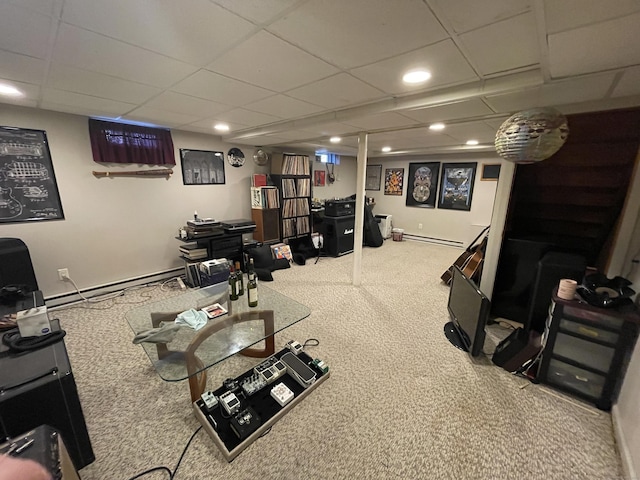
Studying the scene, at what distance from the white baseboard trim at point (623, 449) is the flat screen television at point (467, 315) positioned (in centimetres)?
70

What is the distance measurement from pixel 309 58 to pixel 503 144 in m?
1.16

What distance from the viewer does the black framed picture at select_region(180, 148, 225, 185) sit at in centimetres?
333

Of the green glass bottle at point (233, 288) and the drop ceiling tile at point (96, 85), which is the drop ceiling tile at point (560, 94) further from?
the drop ceiling tile at point (96, 85)

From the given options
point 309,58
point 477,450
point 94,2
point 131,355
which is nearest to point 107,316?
point 131,355

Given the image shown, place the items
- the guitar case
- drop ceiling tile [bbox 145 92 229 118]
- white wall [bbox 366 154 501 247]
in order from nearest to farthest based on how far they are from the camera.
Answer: drop ceiling tile [bbox 145 92 229 118]
white wall [bbox 366 154 501 247]
the guitar case

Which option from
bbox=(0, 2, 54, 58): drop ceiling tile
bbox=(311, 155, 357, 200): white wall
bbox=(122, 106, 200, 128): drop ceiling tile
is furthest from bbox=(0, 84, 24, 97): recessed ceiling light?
bbox=(311, 155, 357, 200): white wall

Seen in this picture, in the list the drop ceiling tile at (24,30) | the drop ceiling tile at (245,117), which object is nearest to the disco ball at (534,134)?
the drop ceiling tile at (245,117)

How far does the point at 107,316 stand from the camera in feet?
8.04

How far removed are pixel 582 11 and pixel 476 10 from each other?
338 mm

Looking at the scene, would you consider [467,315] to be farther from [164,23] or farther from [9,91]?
[9,91]

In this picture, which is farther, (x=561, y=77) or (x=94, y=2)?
(x=561, y=77)

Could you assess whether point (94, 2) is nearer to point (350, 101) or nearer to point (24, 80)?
point (24, 80)

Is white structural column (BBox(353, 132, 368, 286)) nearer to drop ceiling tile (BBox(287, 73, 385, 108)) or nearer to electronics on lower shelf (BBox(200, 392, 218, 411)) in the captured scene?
drop ceiling tile (BBox(287, 73, 385, 108))

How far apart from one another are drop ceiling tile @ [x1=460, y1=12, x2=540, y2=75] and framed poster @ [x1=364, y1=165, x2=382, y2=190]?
15.6ft
